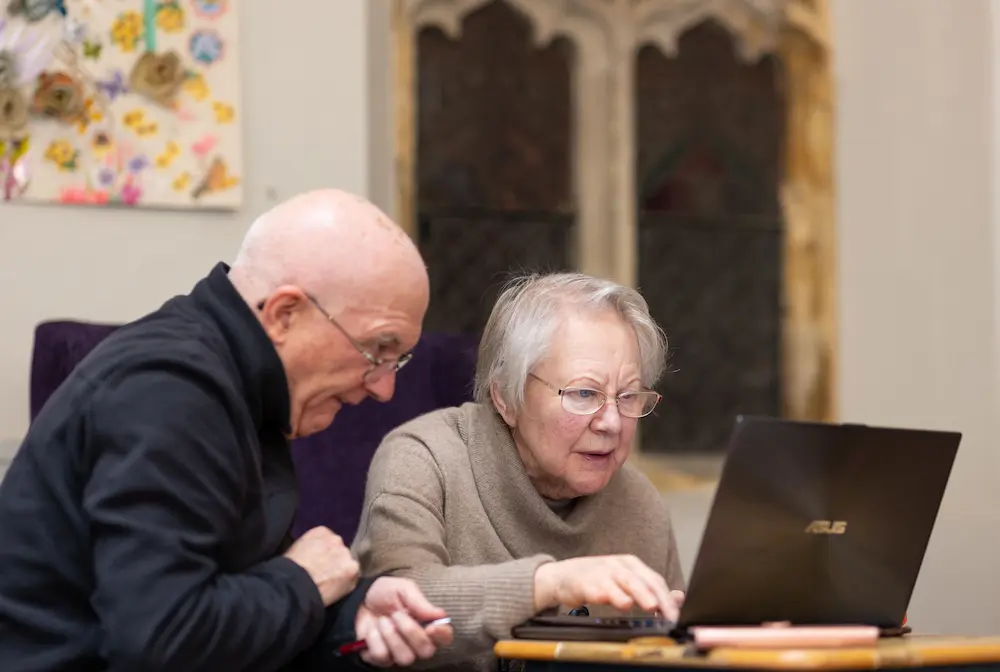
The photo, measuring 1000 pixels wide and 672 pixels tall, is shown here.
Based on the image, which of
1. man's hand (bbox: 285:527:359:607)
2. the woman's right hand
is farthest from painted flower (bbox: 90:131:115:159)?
the woman's right hand

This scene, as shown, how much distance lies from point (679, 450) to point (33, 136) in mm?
1894

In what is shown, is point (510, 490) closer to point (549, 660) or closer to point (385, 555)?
point (385, 555)

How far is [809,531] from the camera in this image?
4.55ft

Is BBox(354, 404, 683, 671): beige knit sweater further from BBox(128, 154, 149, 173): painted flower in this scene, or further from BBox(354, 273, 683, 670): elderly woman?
BBox(128, 154, 149, 173): painted flower

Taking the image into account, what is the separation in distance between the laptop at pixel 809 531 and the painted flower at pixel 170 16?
191 centimetres

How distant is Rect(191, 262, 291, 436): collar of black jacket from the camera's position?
1.43 meters

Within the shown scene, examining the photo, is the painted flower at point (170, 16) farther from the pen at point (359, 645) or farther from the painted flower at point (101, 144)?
the pen at point (359, 645)

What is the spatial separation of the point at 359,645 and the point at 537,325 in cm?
58

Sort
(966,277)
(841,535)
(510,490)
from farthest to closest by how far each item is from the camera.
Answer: (966,277) < (510,490) < (841,535)

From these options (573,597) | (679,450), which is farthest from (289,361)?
(679,450)

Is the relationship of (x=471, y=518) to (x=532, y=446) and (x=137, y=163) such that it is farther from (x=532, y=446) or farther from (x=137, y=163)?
(x=137, y=163)

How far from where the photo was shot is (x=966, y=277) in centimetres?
360

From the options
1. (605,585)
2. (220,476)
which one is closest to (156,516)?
(220,476)

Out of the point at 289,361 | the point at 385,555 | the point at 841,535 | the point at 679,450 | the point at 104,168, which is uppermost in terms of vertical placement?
the point at 104,168
